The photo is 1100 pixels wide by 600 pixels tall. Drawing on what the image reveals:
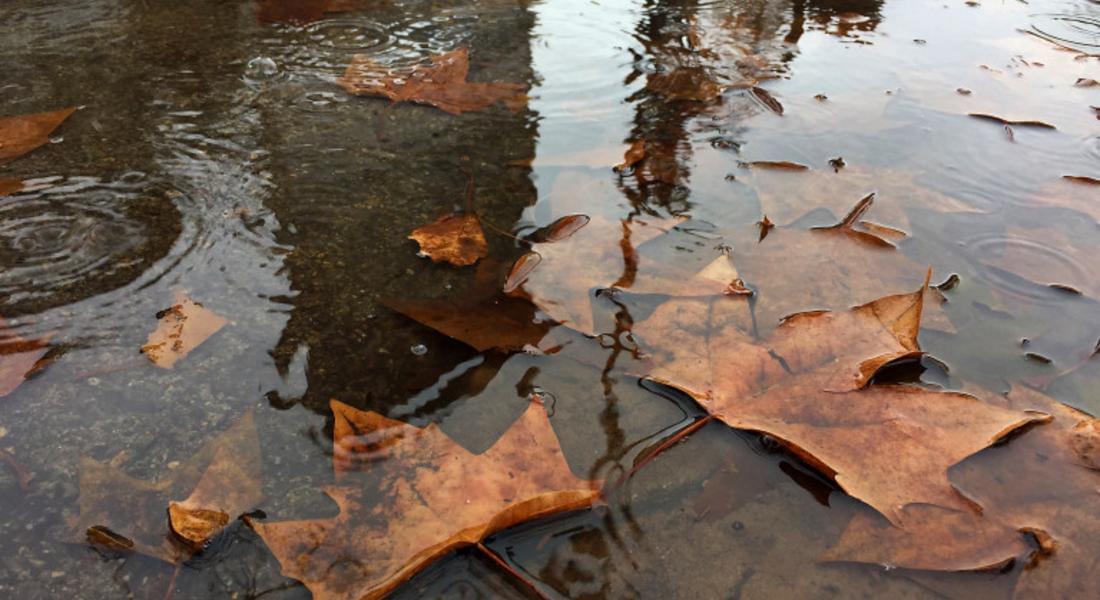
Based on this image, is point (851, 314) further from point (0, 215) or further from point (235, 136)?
point (0, 215)

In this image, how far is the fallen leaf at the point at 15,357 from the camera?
5.15ft

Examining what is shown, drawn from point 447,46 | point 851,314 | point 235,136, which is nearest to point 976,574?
point 851,314

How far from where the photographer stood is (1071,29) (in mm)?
Result: 4168

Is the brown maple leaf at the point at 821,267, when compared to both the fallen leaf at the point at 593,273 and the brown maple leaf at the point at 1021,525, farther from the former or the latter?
the brown maple leaf at the point at 1021,525

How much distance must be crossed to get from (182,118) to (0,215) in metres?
0.72

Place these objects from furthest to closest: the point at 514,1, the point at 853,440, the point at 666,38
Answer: the point at 514,1 → the point at 666,38 → the point at 853,440

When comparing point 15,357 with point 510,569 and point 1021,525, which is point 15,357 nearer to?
point 510,569

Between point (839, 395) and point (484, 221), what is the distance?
108 cm

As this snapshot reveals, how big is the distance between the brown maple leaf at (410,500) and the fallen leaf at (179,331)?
0.44 m

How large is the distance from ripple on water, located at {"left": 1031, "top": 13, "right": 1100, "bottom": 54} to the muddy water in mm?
89

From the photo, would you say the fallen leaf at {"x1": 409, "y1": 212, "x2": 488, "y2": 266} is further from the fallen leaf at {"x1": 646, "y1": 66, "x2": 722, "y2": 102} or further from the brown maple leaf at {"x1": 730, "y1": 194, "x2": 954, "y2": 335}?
the fallen leaf at {"x1": 646, "y1": 66, "x2": 722, "y2": 102}

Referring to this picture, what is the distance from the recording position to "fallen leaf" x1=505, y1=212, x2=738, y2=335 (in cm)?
182

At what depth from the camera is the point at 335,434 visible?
1.46 m


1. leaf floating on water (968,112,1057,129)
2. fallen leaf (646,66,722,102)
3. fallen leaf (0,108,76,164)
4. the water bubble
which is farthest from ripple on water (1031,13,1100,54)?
fallen leaf (0,108,76,164)
